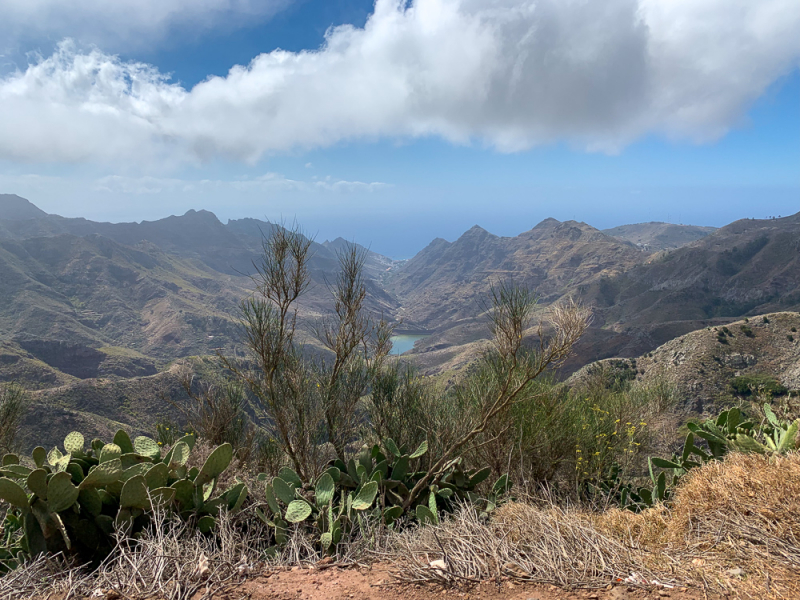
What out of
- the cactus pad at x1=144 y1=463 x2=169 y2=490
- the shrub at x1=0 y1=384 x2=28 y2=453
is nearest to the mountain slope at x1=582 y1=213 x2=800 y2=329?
the shrub at x1=0 y1=384 x2=28 y2=453

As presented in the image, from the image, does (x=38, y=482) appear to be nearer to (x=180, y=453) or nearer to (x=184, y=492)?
(x=184, y=492)

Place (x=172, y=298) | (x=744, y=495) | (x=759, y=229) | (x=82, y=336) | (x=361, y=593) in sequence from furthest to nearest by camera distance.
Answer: (x=172, y=298), (x=759, y=229), (x=82, y=336), (x=744, y=495), (x=361, y=593)

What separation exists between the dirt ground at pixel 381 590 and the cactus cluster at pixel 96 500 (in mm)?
1181

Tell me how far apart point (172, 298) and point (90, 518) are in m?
159

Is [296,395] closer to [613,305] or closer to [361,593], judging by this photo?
[361,593]

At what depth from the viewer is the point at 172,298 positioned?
146 metres

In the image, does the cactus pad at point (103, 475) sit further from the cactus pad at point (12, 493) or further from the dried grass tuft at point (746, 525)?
the dried grass tuft at point (746, 525)

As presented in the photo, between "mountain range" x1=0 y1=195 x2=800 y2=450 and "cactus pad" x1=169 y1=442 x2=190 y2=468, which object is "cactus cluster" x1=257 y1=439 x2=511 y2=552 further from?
"mountain range" x1=0 y1=195 x2=800 y2=450

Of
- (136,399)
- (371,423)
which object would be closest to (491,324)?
(371,423)

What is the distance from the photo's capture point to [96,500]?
3980mm

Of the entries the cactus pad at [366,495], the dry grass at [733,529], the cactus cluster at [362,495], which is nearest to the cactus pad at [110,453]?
the cactus cluster at [362,495]

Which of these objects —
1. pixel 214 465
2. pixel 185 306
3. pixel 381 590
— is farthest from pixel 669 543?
pixel 185 306

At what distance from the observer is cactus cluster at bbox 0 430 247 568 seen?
3.74 meters

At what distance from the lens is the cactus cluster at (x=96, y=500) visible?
374 centimetres
